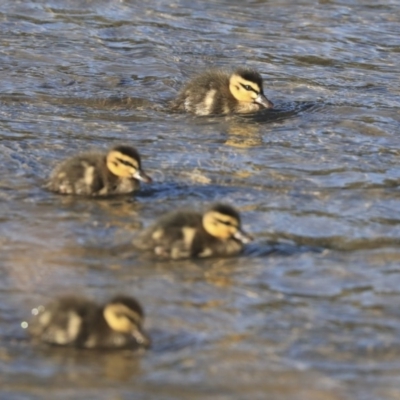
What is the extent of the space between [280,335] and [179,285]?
0.72 metres

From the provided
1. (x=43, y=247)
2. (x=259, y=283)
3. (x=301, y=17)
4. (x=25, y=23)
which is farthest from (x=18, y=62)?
(x=259, y=283)

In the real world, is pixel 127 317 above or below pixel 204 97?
above

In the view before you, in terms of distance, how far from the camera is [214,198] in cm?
740

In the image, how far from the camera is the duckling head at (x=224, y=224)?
6387 millimetres

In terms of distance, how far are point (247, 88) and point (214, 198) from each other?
2157 mm

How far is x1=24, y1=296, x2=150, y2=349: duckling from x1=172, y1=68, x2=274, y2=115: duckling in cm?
421

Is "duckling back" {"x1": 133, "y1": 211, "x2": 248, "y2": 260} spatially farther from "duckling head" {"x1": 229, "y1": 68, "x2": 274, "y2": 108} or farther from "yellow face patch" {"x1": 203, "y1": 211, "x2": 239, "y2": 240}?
"duckling head" {"x1": 229, "y1": 68, "x2": 274, "y2": 108}

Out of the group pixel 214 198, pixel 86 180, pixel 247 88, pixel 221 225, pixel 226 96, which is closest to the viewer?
pixel 221 225

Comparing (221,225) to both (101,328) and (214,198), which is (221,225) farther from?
(101,328)

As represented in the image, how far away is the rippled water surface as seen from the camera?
17.0 ft

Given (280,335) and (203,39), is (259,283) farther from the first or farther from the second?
(203,39)

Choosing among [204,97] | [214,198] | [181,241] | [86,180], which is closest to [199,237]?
[181,241]

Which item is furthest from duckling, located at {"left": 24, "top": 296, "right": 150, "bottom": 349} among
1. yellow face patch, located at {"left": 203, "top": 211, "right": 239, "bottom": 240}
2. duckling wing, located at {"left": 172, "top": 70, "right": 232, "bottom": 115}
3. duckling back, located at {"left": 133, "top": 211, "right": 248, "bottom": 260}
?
duckling wing, located at {"left": 172, "top": 70, "right": 232, "bottom": 115}

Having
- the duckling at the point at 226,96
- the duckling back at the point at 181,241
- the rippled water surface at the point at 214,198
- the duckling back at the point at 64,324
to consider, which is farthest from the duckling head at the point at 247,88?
the duckling back at the point at 64,324
